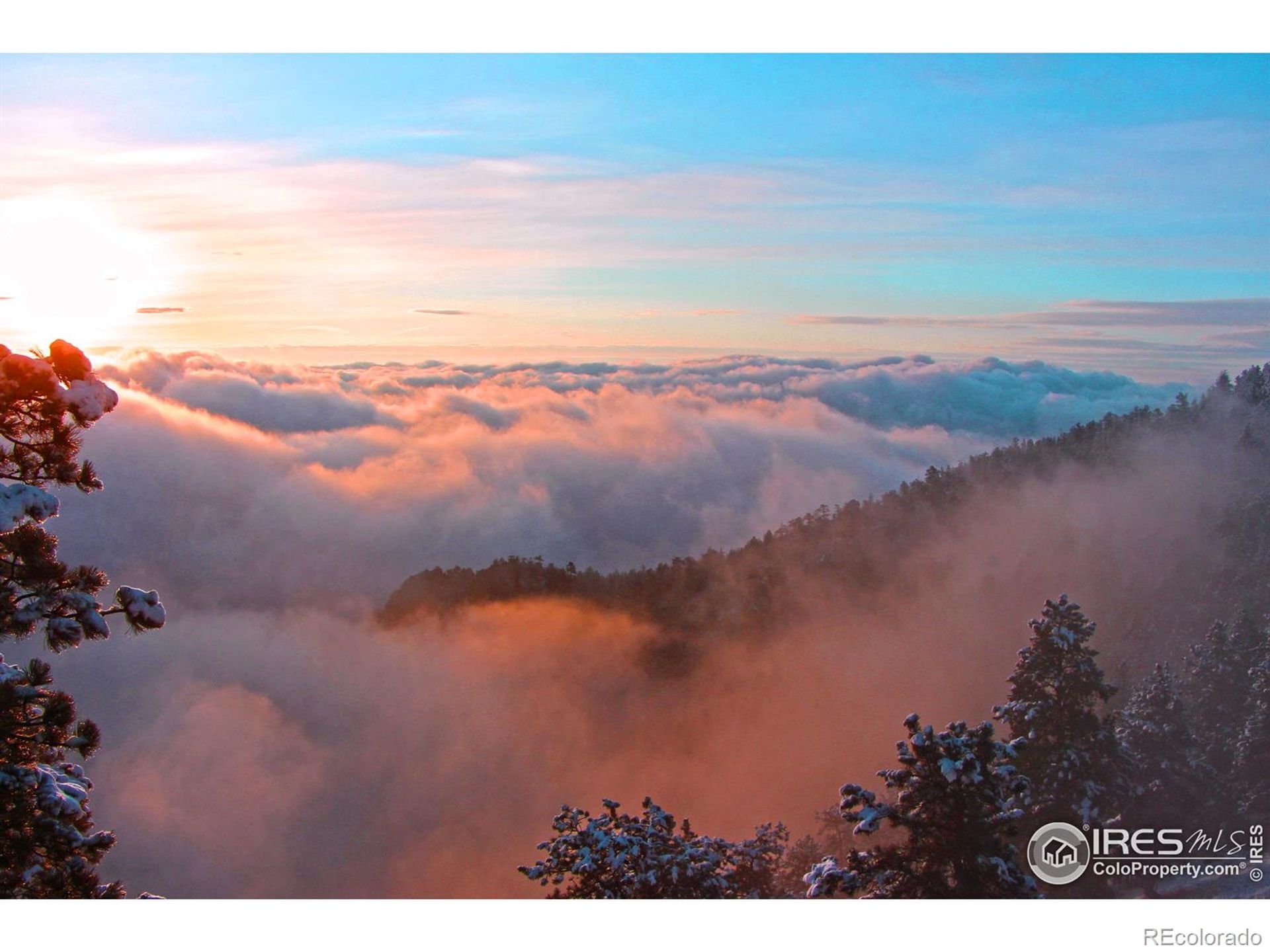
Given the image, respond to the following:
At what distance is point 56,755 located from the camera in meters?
7.41

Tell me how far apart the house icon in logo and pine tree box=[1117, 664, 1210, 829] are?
187 inches

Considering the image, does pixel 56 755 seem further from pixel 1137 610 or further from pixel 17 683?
pixel 1137 610

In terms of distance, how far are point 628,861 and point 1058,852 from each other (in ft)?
26.1

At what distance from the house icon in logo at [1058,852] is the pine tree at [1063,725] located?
149 cm

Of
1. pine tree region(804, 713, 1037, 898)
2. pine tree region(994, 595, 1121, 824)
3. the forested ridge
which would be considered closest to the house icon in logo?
pine tree region(994, 595, 1121, 824)

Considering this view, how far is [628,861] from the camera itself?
12.0m

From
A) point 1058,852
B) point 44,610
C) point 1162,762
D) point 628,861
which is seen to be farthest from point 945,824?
point 1162,762

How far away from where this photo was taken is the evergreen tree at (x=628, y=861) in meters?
11.9

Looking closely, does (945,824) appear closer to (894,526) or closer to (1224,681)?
(1224,681)

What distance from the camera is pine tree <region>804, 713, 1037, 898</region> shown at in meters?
9.76

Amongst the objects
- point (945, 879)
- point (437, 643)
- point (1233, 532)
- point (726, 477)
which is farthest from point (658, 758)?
point (726, 477)

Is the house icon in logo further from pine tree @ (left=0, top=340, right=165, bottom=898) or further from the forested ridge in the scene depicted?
the forested ridge

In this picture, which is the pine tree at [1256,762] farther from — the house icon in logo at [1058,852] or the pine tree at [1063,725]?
the house icon in logo at [1058,852]

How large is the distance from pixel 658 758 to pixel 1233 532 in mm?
38189
